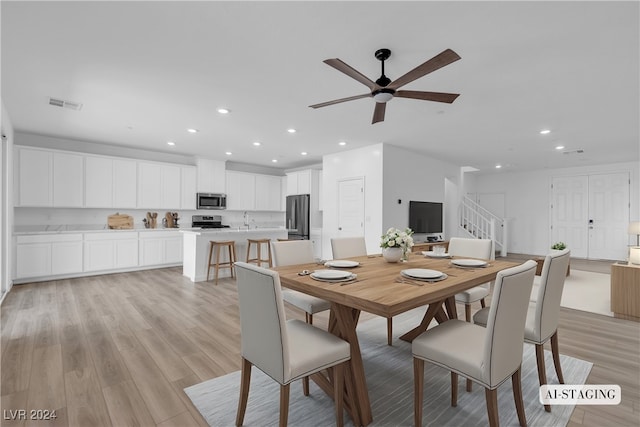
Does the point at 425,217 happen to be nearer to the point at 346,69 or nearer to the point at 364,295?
the point at 346,69

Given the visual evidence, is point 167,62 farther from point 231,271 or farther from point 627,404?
point 627,404

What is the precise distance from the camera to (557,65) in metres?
2.71

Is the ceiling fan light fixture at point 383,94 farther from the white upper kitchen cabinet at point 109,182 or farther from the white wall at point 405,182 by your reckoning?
the white upper kitchen cabinet at point 109,182

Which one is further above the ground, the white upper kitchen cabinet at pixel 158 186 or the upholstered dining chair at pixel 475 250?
the white upper kitchen cabinet at pixel 158 186

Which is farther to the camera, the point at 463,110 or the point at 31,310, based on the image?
the point at 463,110

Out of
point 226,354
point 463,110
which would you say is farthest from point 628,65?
point 226,354

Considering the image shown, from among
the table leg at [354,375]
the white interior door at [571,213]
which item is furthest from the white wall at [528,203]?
the table leg at [354,375]

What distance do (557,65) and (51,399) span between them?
4.66 metres

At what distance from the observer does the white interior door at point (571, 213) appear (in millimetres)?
8148

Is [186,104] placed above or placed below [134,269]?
above

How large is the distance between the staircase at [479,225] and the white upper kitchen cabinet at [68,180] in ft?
28.8

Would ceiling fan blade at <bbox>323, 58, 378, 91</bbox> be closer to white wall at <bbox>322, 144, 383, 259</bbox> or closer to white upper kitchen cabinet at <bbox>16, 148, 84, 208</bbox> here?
white wall at <bbox>322, 144, 383, 259</bbox>

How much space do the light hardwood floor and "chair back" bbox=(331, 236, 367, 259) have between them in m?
0.80

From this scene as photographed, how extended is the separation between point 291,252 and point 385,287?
4.51ft
